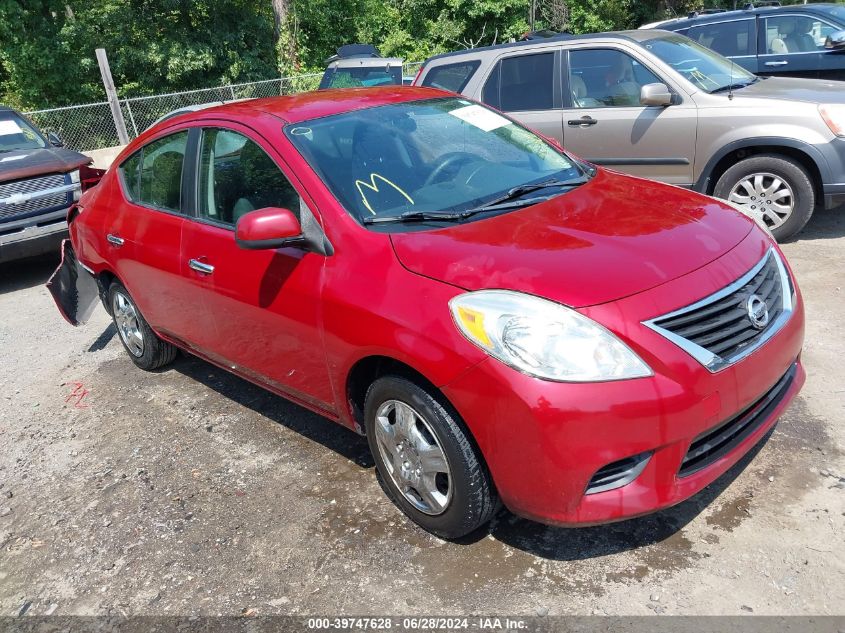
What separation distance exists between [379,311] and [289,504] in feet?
3.92

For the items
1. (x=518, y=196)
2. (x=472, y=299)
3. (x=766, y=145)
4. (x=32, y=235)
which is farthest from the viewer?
(x=32, y=235)

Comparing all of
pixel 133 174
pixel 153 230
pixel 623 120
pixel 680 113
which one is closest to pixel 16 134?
pixel 133 174

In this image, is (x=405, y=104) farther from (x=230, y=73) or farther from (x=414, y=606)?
(x=230, y=73)

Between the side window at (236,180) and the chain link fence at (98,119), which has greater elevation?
the side window at (236,180)

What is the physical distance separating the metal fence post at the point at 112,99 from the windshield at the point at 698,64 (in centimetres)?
1063

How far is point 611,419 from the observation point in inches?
95.8

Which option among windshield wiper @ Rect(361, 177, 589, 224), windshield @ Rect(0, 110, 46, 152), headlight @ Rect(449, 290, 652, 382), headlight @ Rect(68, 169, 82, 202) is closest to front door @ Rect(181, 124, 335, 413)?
windshield wiper @ Rect(361, 177, 589, 224)

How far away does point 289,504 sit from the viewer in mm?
3494

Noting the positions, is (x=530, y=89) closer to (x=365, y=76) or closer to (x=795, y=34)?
(x=795, y=34)

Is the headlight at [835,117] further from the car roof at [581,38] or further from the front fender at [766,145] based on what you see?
the car roof at [581,38]

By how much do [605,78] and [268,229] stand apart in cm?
462

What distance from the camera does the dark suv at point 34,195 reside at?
748cm

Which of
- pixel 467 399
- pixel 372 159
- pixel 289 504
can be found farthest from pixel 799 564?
pixel 372 159

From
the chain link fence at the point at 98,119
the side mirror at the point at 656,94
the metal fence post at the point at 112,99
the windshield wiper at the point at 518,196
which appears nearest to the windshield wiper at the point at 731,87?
the side mirror at the point at 656,94
